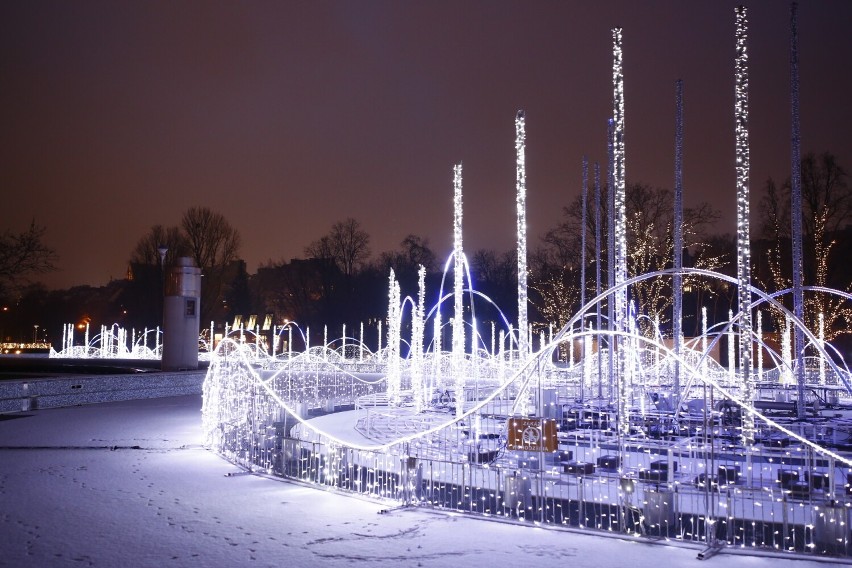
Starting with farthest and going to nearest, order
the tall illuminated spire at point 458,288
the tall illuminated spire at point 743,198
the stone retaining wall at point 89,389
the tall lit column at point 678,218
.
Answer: the stone retaining wall at point 89,389, the tall lit column at point 678,218, the tall illuminated spire at point 458,288, the tall illuminated spire at point 743,198

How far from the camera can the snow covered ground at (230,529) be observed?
8133 mm

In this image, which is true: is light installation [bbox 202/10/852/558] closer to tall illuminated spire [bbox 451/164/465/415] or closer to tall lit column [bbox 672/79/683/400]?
tall illuminated spire [bbox 451/164/465/415]

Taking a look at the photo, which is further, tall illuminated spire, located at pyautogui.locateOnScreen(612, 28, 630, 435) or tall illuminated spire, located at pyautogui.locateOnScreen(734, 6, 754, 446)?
tall illuminated spire, located at pyautogui.locateOnScreen(612, 28, 630, 435)

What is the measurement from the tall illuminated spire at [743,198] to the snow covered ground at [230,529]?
5.80 meters

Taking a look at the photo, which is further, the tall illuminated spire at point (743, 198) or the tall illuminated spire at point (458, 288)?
the tall illuminated spire at point (458, 288)

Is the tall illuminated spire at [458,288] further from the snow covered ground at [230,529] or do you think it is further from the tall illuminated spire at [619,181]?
the snow covered ground at [230,529]

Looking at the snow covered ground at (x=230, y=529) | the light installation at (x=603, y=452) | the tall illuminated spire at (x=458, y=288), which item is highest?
the tall illuminated spire at (x=458, y=288)

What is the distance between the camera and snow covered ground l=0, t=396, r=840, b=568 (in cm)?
813

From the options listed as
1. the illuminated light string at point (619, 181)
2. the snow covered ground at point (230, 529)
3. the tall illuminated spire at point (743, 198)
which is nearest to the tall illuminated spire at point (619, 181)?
the illuminated light string at point (619, 181)

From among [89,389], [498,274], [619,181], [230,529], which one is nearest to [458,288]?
[619,181]

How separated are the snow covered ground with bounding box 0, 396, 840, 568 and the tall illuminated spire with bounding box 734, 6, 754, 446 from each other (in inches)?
229

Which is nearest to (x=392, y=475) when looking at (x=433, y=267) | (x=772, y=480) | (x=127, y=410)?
(x=772, y=480)

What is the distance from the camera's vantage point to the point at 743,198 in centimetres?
1395

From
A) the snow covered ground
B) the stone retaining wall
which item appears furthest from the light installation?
the stone retaining wall
